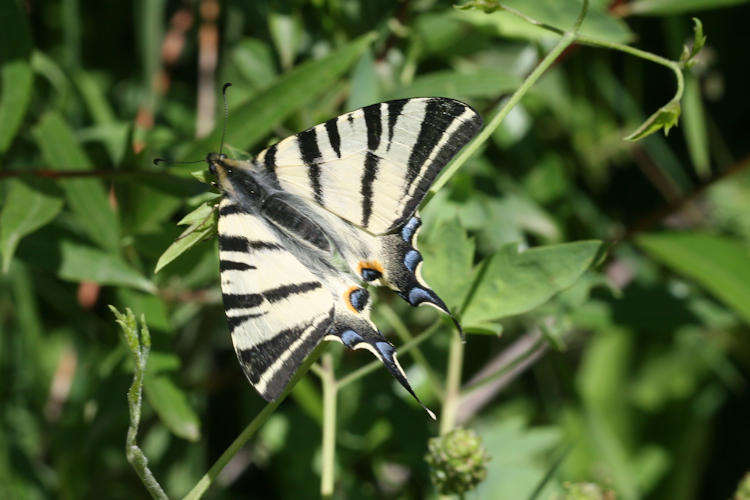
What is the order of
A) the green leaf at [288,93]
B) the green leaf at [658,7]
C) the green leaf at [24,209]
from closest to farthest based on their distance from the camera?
the green leaf at [24,209]
the green leaf at [288,93]
the green leaf at [658,7]

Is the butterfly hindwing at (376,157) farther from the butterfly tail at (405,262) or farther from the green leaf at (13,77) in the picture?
the green leaf at (13,77)

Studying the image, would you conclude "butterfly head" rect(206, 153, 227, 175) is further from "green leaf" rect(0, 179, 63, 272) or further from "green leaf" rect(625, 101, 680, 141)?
"green leaf" rect(625, 101, 680, 141)

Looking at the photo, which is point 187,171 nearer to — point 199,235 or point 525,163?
point 199,235

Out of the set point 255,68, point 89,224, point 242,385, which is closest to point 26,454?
point 242,385

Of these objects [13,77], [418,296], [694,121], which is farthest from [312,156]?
[694,121]

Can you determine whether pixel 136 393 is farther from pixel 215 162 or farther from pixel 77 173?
pixel 77 173

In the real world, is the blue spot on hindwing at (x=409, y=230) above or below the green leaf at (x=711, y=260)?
above

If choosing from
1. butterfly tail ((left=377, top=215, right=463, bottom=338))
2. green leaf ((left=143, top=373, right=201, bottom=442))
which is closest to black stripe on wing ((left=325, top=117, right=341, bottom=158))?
butterfly tail ((left=377, top=215, right=463, bottom=338))

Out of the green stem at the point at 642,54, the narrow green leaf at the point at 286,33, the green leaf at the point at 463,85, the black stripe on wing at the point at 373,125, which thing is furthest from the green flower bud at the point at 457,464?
the narrow green leaf at the point at 286,33

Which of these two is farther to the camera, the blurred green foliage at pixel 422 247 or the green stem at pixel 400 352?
the blurred green foliage at pixel 422 247
